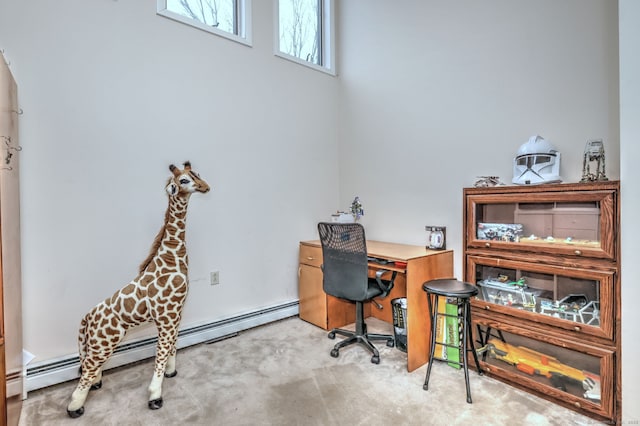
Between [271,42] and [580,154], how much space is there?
2.70 metres

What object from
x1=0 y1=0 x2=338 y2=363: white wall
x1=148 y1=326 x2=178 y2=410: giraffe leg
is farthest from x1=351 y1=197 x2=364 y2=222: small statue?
x1=148 y1=326 x2=178 y2=410: giraffe leg

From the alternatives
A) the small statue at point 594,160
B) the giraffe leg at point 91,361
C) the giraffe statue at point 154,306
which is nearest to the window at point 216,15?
the giraffe statue at point 154,306

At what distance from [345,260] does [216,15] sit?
7.94ft

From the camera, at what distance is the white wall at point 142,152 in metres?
2.11

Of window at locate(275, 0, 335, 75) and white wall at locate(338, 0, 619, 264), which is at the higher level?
window at locate(275, 0, 335, 75)

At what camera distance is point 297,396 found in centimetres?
198

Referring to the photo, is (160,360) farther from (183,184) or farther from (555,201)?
(555,201)

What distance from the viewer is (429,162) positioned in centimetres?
288

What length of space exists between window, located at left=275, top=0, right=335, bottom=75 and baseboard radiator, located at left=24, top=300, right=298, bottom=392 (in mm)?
2539

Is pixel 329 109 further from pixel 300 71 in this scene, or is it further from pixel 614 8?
pixel 614 8

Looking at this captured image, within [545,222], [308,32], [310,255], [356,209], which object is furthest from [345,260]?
[308,32]

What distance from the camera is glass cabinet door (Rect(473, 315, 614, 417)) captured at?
5.56 ft

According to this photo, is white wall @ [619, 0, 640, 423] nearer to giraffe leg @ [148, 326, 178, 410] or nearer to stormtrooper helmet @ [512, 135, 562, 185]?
stormtrooper helmet @ [512, 135, 562, 185]

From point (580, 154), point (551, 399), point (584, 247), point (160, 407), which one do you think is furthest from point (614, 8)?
point (160, 407)
